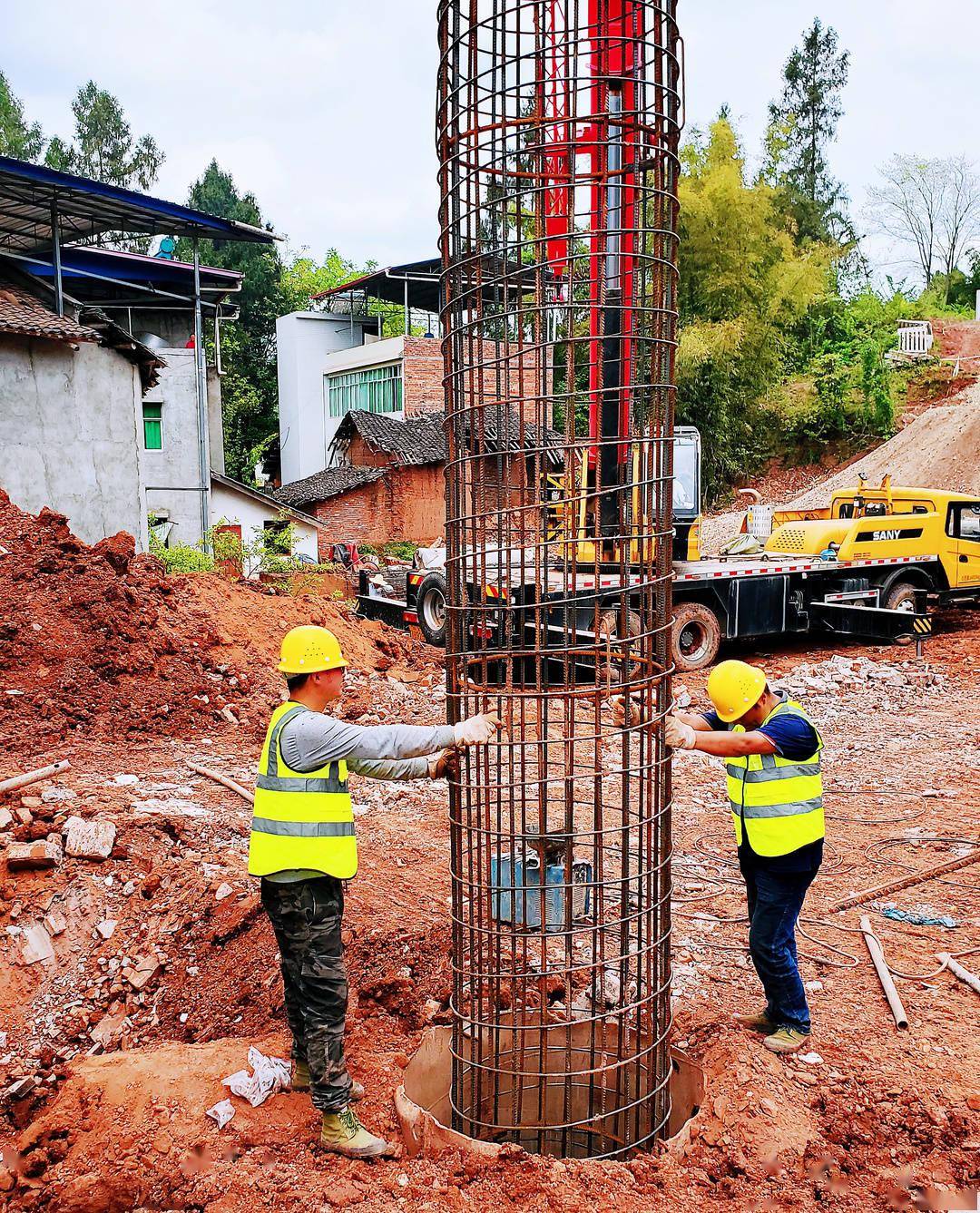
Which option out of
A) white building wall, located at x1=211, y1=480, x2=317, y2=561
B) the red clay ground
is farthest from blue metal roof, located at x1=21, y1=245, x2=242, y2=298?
the red clay ground

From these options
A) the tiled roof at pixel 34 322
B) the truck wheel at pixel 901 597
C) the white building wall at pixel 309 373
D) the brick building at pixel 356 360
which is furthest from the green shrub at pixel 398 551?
the truck wheel at pixel 901 597

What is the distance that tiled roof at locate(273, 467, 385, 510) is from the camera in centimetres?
2775

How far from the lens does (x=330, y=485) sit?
28.1m

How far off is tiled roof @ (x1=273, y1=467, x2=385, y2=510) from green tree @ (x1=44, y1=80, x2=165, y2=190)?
69.2 feet

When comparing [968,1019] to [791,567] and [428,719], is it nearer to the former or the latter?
[428,719]

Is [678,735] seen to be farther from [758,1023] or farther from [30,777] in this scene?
[30,777]

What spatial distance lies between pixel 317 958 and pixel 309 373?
33.7 meters

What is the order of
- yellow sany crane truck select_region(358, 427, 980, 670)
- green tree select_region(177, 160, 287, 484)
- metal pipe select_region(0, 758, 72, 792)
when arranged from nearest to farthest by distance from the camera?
metal pipe select_region(0, 758, 72, 792) → yellow sany crane truck select_region(358, 427, 980, 670) → green tree select_region(177, 160, 287, 484)

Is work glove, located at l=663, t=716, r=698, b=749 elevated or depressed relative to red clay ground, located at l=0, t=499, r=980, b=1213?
elevated

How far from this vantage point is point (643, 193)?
3029mm

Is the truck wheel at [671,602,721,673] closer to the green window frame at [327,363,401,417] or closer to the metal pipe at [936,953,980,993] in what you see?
the metal pipe at [936,953,980,993]

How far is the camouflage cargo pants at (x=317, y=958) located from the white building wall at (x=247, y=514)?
21.0 metres

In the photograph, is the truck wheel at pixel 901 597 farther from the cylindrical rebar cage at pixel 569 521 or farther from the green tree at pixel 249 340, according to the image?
the green tree at pixel 249 340

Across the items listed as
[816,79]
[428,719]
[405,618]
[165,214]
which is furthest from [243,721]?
[816,79]
